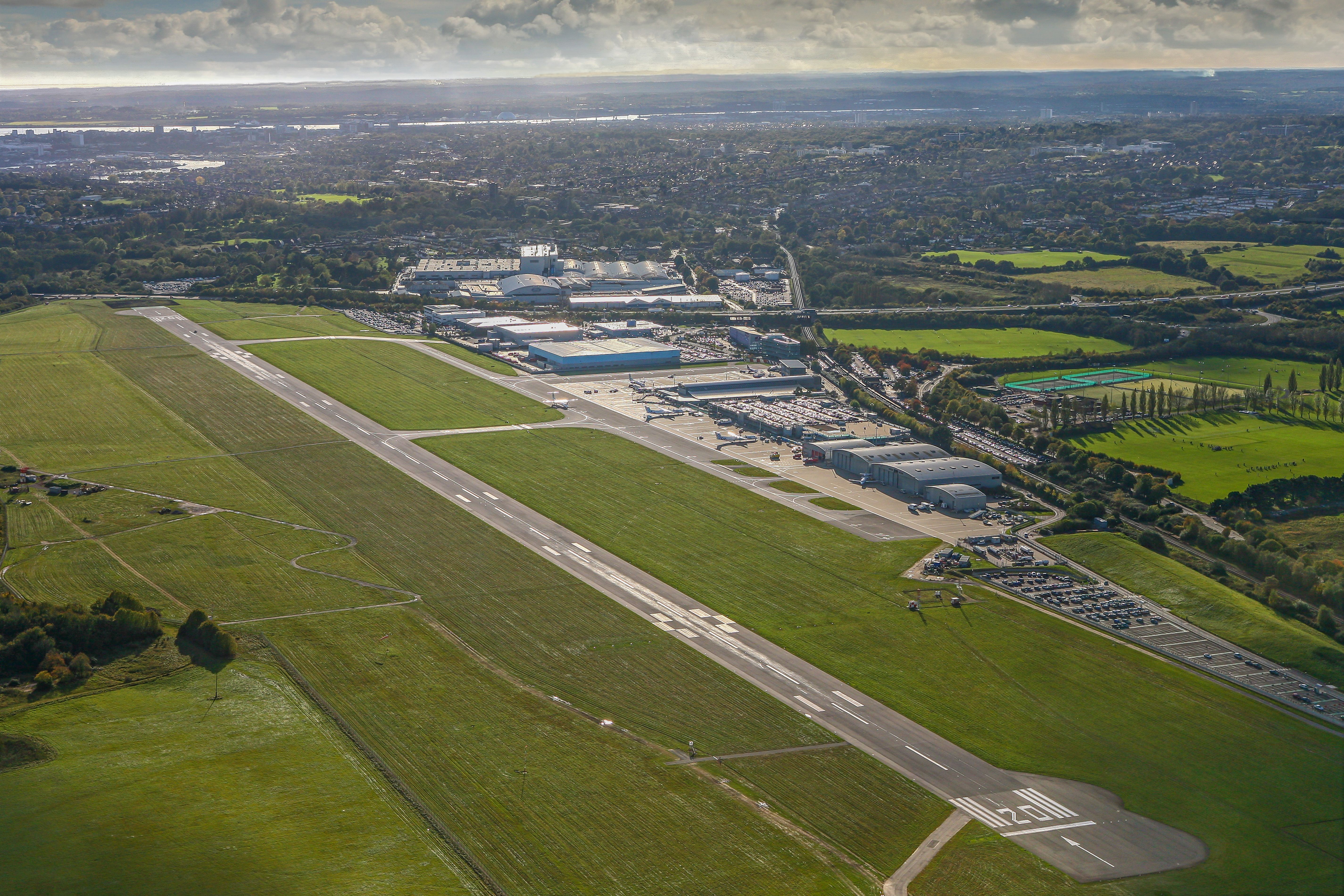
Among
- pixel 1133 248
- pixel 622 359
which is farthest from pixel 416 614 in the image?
pixel 1133 248

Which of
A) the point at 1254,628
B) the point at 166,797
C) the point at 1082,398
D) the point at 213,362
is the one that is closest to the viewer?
the point at 166,797

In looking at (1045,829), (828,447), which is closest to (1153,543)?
(828,447)

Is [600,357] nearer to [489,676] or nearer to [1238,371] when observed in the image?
[1238,371]

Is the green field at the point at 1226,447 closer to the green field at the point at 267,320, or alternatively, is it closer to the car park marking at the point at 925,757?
the car park marking at the point at 925,757

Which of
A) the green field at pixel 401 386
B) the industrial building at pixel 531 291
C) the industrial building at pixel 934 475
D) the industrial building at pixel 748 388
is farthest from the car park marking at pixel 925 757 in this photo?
the industrial building at pixel 531 291

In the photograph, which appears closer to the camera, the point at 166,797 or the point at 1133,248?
the point at 166,797

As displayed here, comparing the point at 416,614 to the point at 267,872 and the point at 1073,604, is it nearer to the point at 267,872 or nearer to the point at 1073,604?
the point at 267,872

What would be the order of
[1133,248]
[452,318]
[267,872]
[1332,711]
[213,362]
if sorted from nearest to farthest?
[267,872]
[1332,711]
[213,362]
[452,318]
[1133,248]
